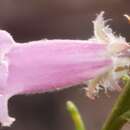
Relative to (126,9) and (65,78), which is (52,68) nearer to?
(65,78)

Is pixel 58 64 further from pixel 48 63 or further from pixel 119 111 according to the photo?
pixel 119 111

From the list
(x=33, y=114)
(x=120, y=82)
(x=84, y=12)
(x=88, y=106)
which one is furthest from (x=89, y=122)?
(x=120, y=82)

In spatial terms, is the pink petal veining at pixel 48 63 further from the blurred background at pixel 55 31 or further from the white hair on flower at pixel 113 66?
the blurred background at pixel 55 31

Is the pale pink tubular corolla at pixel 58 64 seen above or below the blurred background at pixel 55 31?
below

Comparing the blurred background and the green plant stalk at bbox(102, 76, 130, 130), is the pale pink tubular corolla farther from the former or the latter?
the blurred background

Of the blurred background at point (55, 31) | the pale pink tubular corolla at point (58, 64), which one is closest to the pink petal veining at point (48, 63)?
the pale pink tubular corolla at point (58, 64)

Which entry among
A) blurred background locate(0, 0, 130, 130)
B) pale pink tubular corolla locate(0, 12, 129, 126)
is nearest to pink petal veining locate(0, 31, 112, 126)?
pale pink tubular corolla locate(0, 12, 129, 126)

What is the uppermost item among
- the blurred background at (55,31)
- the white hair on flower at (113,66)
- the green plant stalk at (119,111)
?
the blurred background at (55,31)

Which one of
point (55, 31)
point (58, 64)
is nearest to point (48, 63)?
point (58, 64)

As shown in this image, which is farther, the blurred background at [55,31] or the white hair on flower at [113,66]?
the blurred background at [55,31]
